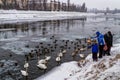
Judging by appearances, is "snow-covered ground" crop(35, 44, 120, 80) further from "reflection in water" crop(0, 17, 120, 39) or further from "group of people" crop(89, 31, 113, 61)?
"reflection in water" crop(0, 17, 120, 39)

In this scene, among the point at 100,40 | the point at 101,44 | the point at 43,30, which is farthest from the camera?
the point at 43,30

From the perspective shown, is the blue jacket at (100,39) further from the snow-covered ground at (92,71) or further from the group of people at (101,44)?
the snow-covered ground at (92,71)

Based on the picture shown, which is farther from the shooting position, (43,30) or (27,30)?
(43,30)

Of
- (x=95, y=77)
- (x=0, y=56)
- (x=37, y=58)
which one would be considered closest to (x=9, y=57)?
(x=0, y=56)

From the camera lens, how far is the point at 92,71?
13.5 m

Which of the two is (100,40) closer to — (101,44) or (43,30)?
(101,44)

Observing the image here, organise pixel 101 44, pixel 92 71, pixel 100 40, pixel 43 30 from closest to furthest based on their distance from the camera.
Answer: pixel 92 71, pixel 100 40, pixel 101 44, pixel 43 30

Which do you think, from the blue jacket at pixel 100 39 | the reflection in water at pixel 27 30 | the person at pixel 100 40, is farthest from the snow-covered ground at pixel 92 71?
the reflection in water at pixel 27 30

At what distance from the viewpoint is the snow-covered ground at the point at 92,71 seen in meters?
11.4

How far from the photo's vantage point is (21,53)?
22.6 m

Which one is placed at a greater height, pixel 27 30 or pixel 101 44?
pixel 101 44

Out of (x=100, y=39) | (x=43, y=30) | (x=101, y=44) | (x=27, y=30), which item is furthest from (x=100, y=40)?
(x=43, y=30)

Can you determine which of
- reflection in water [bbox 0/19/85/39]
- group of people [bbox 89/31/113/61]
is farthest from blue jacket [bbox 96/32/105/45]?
reflection in water [bbox 0/19/85/39]

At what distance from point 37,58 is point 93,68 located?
7892 millimetres
